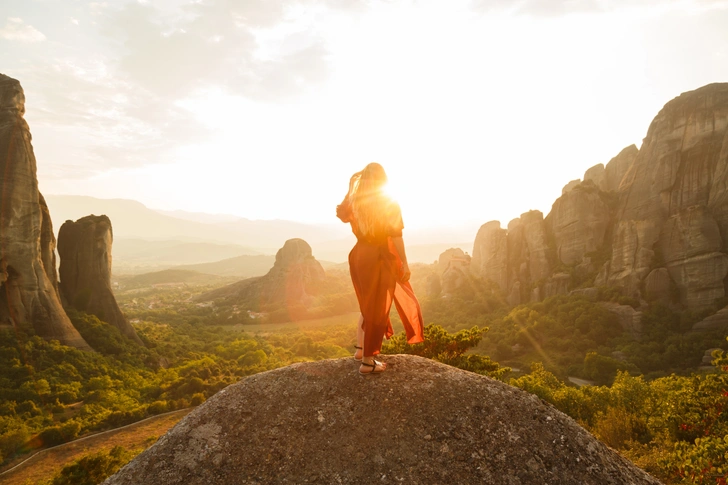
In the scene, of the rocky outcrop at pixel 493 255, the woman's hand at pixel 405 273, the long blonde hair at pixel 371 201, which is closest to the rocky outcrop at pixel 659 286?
the rocky outcrop at pixel 493 255

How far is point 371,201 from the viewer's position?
19.1 ft

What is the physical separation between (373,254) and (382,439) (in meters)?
2.78

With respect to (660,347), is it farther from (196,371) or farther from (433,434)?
(196,371)

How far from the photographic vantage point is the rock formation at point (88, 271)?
43.1 meters

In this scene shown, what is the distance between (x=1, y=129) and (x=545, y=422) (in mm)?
48833

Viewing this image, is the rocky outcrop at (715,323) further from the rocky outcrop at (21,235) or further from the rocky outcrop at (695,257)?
the rocky outcrop at (21,235)

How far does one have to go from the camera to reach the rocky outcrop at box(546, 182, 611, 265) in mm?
57656

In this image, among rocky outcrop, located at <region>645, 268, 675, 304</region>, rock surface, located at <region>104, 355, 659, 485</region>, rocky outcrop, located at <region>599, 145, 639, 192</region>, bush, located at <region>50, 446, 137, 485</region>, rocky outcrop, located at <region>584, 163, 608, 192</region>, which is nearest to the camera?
rock surface, located at <region>104, 355, 659, 485</region>

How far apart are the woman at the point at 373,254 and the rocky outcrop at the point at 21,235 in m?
42.3

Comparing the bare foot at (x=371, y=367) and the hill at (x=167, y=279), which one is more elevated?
the bare foot at (x=371, y=367)

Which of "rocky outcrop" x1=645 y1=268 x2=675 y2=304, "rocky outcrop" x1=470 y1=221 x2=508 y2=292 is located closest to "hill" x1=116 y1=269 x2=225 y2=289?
"rocky outcrop" x1=470 y1=221 x2=508 y2=292

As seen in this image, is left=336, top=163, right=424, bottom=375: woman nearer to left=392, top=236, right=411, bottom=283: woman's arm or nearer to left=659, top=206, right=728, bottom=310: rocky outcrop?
left=392, top=236, right=411, bottom=283: woman's arm

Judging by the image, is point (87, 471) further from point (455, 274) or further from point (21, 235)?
point (455, 274)

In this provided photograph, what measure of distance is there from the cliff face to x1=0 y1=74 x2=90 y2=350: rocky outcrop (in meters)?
68.3
